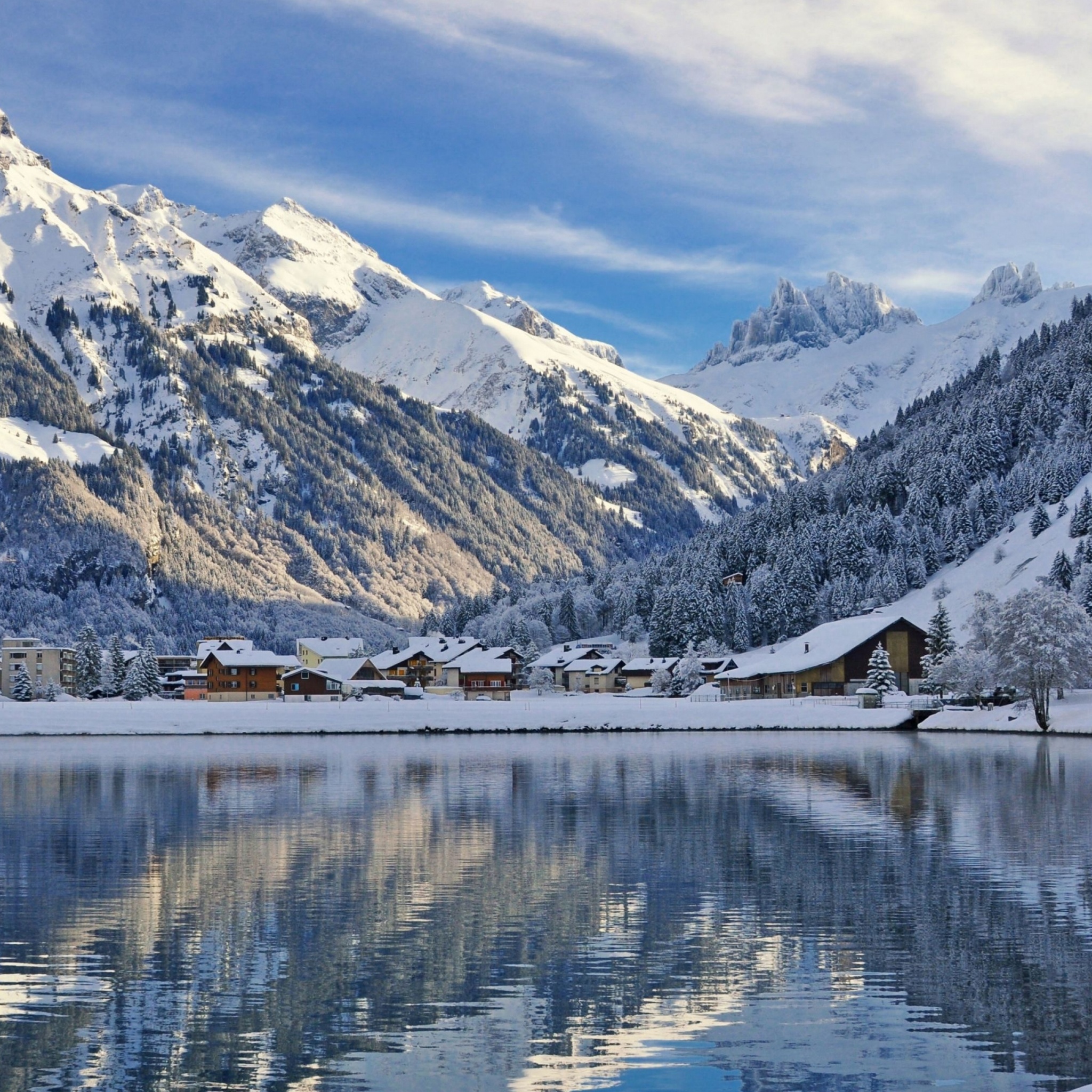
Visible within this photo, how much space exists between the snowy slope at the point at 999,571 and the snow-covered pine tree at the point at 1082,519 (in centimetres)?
108

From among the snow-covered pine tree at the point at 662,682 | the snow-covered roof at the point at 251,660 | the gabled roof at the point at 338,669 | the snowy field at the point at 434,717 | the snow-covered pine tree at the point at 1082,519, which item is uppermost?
the snow-covered pine tree at the point at 1082,519

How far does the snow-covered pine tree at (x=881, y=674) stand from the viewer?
14200cm

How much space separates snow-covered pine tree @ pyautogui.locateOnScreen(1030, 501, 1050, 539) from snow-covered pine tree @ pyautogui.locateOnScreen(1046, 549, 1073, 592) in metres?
23.2

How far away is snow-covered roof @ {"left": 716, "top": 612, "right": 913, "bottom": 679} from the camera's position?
156 m

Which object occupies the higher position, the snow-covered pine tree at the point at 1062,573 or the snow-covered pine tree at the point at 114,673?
the snow-covered pine tree at the point at 1062,573

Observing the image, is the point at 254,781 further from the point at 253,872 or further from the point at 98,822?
the point at 253,872

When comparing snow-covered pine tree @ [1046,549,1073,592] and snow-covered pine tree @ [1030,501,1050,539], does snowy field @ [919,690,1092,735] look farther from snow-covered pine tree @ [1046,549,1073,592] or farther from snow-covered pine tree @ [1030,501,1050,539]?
snow-covered pine tree @ [1030,501,1050,539]

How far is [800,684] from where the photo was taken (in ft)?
524

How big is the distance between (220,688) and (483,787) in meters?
135

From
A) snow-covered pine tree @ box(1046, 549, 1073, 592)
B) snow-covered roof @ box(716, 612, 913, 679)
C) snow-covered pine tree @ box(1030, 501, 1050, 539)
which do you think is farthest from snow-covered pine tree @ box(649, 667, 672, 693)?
snow-covered pine tree @ box(1030, 501, 1050, 539)

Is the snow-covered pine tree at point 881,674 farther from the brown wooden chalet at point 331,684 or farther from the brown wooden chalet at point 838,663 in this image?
the brown wooden chalet at point 331,684

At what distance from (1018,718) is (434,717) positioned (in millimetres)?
54039

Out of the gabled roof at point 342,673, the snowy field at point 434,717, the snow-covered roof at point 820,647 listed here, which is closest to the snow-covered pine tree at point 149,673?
the gabled roof at point 342,673

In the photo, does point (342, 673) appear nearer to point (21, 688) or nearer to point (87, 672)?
point (87, 672)
